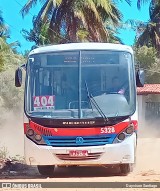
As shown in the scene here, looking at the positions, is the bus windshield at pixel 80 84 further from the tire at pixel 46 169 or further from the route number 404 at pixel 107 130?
the tire at pixel 46 169

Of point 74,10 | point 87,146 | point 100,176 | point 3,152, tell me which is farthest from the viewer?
point 74,10

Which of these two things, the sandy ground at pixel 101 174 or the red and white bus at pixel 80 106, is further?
the red and white bus at pixel 80 106

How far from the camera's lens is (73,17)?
25828mm

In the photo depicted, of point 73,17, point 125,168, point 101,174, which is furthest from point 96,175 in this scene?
point 73,17

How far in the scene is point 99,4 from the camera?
86.5ft

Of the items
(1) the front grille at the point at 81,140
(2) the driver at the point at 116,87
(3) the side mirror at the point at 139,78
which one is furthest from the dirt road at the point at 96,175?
(3) the side mirror at the point at 139,78

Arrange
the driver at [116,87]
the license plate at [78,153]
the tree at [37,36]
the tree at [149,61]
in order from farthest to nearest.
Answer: the tree at [149,61]
the tree at [37,36]
the driver at [116,87]
the license plate at [78,153]

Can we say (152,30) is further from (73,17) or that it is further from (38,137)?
(38,137)

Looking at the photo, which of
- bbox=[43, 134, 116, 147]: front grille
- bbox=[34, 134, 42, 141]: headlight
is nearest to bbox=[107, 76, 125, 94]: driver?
bbox=[43, 134, 116, 147]: front grille

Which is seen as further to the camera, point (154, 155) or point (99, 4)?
point (99, 4)

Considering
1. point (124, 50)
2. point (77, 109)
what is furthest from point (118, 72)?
point (77, 109)

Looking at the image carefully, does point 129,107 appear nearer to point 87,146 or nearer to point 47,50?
point 87,146

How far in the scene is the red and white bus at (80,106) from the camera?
1032cm

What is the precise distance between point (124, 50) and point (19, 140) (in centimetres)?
1195
